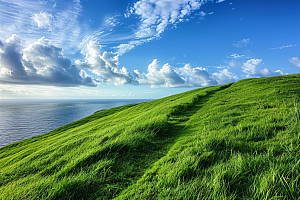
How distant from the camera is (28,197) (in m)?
4.26

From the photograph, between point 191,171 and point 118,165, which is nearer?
point 191,171

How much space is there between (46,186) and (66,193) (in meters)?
1.08

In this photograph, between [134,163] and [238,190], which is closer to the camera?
[238,190]

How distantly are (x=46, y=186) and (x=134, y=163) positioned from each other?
305cm

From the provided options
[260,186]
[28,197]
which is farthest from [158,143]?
[28,197]

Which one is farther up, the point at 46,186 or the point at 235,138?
the point at 235,138

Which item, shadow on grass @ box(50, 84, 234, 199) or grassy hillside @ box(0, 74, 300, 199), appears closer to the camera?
grassy hillside @ box(0, 74, 300, 199)

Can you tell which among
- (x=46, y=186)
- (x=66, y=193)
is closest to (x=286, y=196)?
(x=66, y=193)

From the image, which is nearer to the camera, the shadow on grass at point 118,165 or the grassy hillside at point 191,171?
the grassy hillside at point 191,171

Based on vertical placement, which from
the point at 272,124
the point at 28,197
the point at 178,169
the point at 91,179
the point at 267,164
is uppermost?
the point at 272,124

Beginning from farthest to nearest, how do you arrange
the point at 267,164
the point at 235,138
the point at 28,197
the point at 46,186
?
the point at 235,138 < the point at 46,186 < the point at 28,197 < the point at 267,164

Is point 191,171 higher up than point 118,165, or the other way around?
point 191,171

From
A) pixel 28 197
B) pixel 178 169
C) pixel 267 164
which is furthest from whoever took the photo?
pixel 28 197

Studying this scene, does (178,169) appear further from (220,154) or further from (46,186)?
(46,186)
